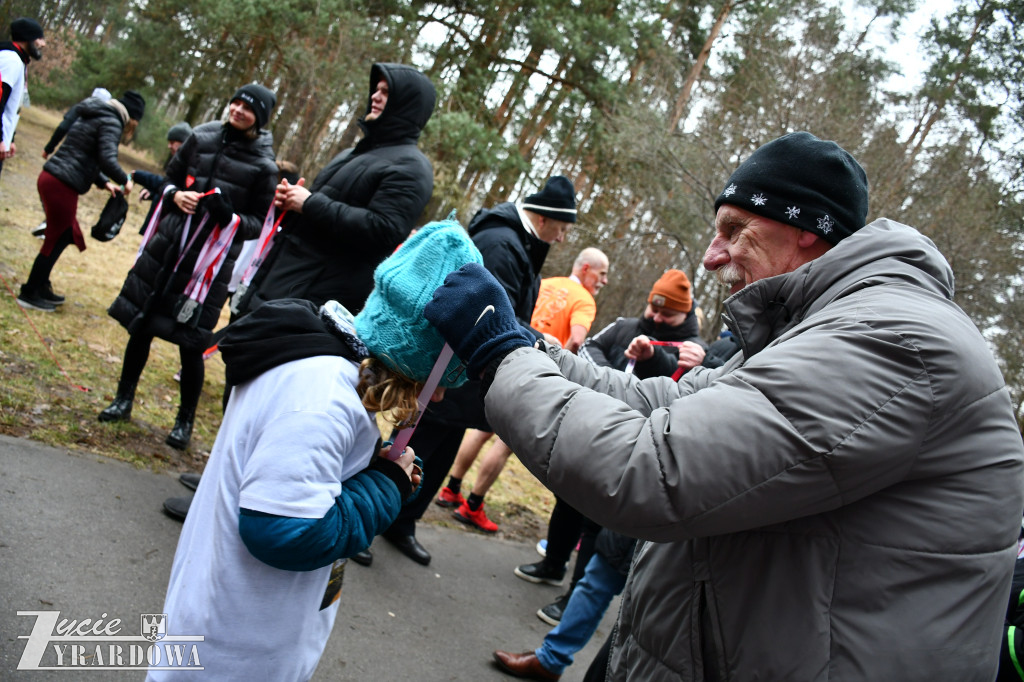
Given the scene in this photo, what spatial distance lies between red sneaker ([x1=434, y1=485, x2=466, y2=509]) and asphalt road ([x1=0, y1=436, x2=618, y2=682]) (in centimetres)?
107

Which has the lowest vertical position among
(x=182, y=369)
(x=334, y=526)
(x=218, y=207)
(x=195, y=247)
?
(x=182, y=369)

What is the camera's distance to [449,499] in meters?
6.01

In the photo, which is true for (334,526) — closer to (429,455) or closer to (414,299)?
(414,299)

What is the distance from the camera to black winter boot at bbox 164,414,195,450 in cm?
453

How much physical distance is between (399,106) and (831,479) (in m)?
3.19

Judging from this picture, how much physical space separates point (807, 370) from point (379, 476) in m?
1.19

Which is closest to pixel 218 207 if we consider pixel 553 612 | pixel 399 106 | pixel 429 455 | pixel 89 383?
pixel 399 106

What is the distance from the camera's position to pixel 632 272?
1648 cm

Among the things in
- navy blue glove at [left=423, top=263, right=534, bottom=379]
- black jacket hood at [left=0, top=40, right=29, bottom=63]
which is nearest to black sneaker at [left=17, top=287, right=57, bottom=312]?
black jacket hood at [left=0, top=40, right=29, bottom=63]

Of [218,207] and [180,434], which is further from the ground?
[218,207]

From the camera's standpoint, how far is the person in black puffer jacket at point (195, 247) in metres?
4.31

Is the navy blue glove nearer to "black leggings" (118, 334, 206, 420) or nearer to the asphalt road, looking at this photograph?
the asphalt road

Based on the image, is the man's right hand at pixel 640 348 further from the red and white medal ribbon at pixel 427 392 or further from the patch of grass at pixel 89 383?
the red and white medal ribbon at pixel 427 392

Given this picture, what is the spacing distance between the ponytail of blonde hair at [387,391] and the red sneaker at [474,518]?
12.8 ft
